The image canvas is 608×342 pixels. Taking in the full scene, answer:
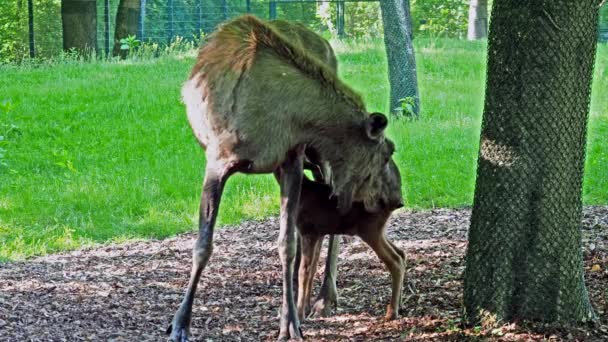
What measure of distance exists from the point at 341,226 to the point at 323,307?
0.62 meters

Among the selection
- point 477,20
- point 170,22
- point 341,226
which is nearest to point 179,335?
point 341,226

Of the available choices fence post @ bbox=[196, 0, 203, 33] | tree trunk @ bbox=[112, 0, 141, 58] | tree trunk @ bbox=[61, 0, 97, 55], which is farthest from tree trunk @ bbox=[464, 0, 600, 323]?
fence post @ bbox=[196, 0, 203, 33]

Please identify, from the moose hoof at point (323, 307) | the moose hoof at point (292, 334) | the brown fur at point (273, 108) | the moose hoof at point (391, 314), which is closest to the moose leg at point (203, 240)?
the brown fur at point (273, 108)

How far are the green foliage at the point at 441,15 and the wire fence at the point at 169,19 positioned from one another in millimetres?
4482

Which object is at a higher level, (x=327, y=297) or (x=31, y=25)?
(x=31, y=25)

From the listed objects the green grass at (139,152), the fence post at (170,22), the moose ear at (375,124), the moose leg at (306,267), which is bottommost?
the green grass at (139,152)

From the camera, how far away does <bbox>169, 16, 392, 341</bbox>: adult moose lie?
6.13 meters

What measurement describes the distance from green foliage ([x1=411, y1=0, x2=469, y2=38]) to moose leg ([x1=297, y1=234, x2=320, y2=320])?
1254 inches

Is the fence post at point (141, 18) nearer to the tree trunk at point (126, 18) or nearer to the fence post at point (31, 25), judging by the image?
the tree trunk at point (126, 18)

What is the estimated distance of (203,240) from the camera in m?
6.25

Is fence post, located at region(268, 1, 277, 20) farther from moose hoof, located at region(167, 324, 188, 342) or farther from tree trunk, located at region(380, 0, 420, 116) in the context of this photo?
moose hoof, located at region(167, 324, 188, 342)

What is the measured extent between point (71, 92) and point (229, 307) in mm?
11060

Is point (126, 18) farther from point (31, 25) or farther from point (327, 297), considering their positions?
point (327, 297)

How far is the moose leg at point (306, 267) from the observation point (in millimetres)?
6832
